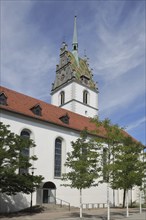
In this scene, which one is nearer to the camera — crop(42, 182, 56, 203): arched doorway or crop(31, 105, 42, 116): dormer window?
crop(42, 182, 56, 203): arched doorway

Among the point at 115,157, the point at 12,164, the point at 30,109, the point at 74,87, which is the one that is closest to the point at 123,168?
the point at 115,157

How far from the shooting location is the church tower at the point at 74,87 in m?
50.5

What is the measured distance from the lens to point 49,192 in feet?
98.4

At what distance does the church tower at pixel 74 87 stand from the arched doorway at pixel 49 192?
66.3 ft

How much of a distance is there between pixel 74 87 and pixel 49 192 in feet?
81.4

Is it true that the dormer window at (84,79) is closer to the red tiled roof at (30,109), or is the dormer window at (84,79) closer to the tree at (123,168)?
the red tiled roof at (30,109)

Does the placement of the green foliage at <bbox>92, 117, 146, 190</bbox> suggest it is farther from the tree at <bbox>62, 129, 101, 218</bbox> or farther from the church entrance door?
the church entrance door

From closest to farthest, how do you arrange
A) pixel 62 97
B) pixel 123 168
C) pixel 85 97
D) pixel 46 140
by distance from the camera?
1. pixel 123 168
2. pixel 46 140
3. pixel 85 97
4. pixel 62 97

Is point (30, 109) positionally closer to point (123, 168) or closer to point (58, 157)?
point (58, 157)

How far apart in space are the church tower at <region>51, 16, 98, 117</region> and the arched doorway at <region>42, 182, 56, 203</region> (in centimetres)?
2020

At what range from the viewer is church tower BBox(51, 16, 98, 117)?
1989 inches

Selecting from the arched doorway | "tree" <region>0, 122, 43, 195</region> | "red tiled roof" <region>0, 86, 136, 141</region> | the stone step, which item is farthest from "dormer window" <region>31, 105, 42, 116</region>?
the stone step

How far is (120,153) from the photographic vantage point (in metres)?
22.2

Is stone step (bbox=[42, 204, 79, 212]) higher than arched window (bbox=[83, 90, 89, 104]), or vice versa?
arched window (bbox=[83, 90, 89, 104])
